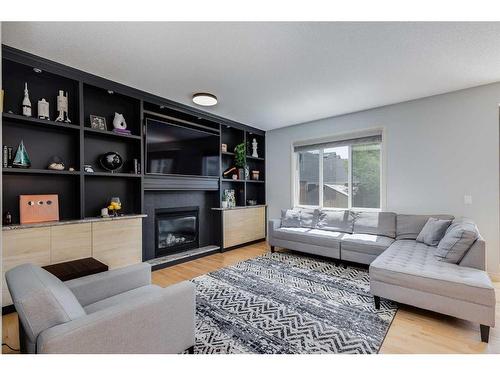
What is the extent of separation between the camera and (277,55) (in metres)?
2.36

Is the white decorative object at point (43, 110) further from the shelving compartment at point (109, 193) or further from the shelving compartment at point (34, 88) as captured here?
the shelving compartment at point (109, 193)

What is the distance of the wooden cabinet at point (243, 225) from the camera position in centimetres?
437

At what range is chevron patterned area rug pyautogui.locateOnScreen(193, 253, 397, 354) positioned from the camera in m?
1.78

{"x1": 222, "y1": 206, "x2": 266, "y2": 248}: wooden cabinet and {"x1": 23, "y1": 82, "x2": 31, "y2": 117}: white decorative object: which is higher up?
{"x1": 23, "y1": 82, "x2": 31, "y2": 117}: white decorative object

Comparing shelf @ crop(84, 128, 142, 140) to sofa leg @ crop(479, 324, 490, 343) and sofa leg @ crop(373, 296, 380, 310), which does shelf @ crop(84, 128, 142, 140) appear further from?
sofa leg @ crop(479, 324, 490, 343)

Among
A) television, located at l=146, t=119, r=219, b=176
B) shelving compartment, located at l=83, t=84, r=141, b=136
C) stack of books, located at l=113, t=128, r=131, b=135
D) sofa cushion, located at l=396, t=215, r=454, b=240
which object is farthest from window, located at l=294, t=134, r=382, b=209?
stack of books, located at l=113, t=128, r=131, b=135

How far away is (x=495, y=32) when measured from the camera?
2006 millimetres

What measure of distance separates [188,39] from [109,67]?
112 cm

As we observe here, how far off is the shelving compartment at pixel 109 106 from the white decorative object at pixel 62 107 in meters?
0.23

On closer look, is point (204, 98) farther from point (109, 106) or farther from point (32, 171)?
point (32, 171)

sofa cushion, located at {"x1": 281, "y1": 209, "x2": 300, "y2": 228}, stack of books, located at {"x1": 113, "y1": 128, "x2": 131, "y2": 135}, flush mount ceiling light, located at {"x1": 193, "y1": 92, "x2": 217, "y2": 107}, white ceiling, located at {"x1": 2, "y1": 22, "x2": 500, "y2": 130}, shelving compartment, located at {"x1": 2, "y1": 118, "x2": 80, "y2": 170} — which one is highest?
white ceiling, located at {"x1": 2, "y1": 22, "x2": 500, "y2": 130}

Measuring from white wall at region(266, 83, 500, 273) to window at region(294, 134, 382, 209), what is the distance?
0.78ft
